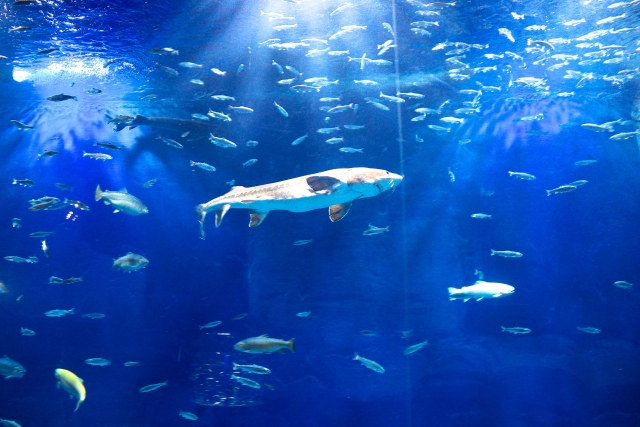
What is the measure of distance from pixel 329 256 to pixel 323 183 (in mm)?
9118

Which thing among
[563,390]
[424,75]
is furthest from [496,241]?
[424,75]

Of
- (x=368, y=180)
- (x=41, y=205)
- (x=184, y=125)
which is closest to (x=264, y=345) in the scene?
(x=368, y=180)

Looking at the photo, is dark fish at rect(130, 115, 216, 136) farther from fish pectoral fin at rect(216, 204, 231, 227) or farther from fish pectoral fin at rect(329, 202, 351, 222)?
fish pectoral fin at rect(329, 202, 351, 222)

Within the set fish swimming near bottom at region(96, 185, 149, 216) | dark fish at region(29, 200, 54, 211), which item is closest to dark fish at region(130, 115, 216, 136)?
dark fish at region(29, 200, 54, 211)

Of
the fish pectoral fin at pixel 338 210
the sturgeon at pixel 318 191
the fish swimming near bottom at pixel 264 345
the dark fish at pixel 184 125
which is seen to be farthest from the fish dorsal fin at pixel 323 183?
the dark fish at pixel 184 125

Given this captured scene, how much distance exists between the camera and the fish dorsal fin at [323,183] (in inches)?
157

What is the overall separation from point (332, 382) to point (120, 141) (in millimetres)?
12355

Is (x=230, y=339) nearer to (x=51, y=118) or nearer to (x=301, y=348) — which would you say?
(x=301, y=348)

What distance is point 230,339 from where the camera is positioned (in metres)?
12.4

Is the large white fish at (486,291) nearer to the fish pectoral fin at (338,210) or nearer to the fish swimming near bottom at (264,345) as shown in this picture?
the fish swimming near bottom at (264,345)

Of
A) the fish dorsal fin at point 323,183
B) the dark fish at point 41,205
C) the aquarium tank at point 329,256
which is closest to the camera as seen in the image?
the fish dorsal fin at point 323,183

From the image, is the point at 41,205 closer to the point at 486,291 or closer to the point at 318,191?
the point at 318,191

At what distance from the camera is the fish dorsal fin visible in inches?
157

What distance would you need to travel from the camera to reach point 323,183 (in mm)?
4023
